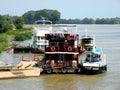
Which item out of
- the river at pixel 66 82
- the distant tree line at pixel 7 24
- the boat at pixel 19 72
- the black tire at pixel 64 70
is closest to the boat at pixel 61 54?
the black tire at pixel 64 70

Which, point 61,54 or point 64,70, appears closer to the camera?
point 64,70

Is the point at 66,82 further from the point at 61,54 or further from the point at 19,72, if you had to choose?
the point at 19,72

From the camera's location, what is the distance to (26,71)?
2994 centimetres

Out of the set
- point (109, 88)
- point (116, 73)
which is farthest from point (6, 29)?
point (109, 88)

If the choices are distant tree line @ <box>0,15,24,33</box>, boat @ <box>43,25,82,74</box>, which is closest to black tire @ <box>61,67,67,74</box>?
boat @ <box>43,25,82,74</box>

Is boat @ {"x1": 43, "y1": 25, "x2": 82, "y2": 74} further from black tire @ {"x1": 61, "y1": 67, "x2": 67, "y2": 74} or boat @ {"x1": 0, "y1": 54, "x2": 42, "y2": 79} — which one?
boat @ {"x1": 0, "y1": 54, "x2": 42, "y2": 79}

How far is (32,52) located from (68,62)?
1982 centimetres

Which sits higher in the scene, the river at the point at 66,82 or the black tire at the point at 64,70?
the black tire at the point at 64,70

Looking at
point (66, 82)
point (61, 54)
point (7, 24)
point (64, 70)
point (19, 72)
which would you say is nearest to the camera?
point (66, 82)

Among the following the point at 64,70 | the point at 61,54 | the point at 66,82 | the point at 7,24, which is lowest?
the point at 66,82

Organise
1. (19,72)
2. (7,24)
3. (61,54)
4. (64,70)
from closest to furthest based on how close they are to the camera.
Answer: (19,72), (64,70), (61,54), (7,24)

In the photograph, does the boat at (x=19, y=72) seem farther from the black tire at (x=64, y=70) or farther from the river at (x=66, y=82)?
the black tire at (x=64, y=70)

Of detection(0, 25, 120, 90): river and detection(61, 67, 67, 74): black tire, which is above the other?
detection(61, 67, 67, 74): black tire

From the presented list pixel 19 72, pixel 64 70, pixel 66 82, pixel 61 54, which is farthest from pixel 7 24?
pixel 66 82
